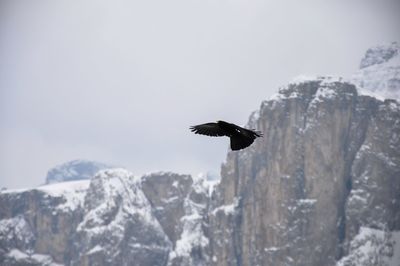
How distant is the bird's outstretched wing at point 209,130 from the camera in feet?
140

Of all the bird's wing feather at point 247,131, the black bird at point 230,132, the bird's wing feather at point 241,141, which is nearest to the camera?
the bird's wing feather at point 247,131

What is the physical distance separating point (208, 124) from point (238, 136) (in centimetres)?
143

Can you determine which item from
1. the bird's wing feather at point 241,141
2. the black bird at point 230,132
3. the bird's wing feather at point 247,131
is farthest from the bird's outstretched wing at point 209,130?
the bird's wing feather at point 247,131

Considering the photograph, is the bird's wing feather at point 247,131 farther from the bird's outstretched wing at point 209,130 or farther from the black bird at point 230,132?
the bird's outstretched wing at point 209,130

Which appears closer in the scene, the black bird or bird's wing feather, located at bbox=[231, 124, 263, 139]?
bird's wing feather, located at bbox=[231, 124, 263, 139]

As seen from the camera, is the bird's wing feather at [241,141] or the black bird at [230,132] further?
the bird's wing feather at [241,141]

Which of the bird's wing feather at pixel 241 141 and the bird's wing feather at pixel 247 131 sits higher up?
the bird's wing feather at pixel 247 131

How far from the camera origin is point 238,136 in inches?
1676

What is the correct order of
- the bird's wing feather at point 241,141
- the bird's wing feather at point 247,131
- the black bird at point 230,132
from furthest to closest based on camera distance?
the bird's wing feather at point 241,141
the black bird at point 230,132
the bird's wing feather at point 247,131

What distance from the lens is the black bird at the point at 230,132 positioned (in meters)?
41.9

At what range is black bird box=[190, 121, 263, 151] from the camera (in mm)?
41875

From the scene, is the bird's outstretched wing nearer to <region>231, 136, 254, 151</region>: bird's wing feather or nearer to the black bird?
the black bird

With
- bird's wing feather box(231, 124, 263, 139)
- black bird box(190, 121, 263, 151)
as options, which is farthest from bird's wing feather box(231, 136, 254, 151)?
bird's wing feather box(231, 124, 263, 139)

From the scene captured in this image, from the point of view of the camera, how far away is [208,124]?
4312cm
